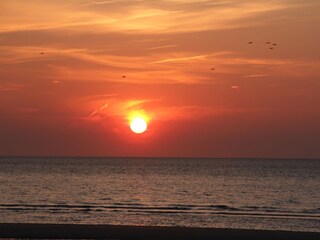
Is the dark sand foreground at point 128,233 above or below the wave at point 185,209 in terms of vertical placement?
below

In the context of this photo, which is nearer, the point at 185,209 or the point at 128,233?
the point at 128,233

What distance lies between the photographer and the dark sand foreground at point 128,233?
35.7 m

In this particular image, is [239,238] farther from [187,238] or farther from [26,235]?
[26,235]

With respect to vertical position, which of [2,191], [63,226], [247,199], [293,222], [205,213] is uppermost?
[2,191]

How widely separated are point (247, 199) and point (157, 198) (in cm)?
1038

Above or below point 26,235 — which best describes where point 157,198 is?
above

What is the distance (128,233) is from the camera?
37.2 metres

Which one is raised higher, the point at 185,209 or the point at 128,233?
the point at 185,209

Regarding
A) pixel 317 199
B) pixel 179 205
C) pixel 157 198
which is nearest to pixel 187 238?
pixel 179 205

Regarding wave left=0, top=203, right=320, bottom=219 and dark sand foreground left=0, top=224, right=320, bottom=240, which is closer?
dark sand foreground left=0, top=224, right=320, bottom=240

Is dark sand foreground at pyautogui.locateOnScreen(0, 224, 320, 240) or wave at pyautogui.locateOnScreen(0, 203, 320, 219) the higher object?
wave at pyautogui.locateOnScreen(0, 203, 320, 219)

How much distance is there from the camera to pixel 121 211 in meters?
59.0

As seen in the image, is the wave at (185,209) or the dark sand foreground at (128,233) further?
the wave at (185,209)

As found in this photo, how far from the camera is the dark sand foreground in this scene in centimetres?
3566
